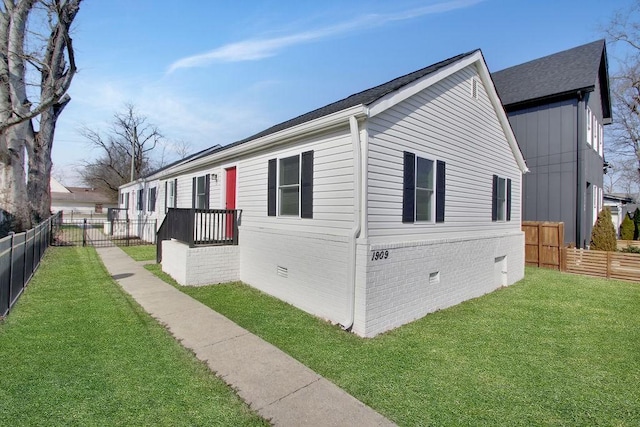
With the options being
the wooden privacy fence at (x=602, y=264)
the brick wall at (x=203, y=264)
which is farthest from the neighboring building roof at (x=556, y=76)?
the brick wall at (x=203, y=264)

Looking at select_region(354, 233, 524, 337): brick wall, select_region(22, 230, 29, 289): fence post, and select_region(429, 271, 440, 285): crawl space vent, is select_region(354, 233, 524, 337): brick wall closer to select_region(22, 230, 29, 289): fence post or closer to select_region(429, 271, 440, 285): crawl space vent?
select_region(429, 271, 440, 285): crawl space vent

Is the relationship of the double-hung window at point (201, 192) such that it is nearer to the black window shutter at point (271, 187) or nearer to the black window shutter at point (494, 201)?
the black window shutter at point (271, 187)

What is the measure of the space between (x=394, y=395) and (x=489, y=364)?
1.51 meters

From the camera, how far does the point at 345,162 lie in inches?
205

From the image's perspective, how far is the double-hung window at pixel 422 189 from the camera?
573 centimetres

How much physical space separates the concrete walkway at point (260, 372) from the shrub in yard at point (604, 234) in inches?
524

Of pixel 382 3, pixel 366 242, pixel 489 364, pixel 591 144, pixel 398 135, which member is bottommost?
pixel 489 364

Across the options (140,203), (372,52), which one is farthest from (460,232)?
(140,203)

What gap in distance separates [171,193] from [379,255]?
11.2 meters

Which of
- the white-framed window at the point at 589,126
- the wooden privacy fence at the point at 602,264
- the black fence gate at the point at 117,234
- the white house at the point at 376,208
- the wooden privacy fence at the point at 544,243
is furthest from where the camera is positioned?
the black fence gate at the point at 117,234

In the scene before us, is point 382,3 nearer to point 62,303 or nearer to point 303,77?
point 303,77

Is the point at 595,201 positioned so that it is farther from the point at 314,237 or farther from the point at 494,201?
the point at 314,237

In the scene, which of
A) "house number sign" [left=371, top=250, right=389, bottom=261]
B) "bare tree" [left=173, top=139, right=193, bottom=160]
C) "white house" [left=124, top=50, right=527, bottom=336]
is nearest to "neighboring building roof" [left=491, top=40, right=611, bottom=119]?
"white house" [left=124, top=50, right=527, bottom=336]

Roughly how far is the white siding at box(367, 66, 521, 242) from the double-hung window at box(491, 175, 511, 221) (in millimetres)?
187
